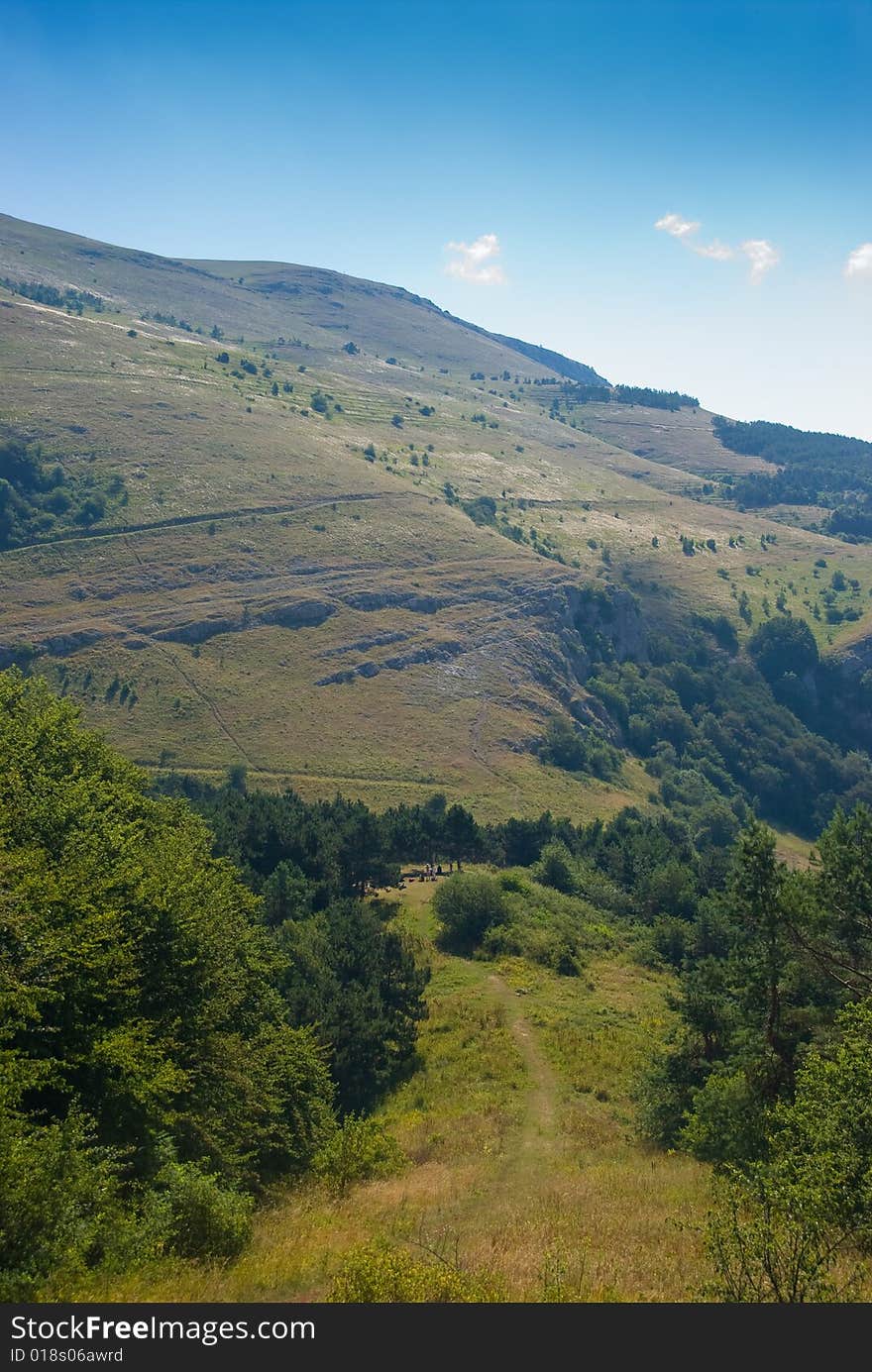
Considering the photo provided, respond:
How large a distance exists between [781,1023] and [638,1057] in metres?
12.8

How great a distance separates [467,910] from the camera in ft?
207

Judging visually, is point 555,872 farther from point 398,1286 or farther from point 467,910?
point 398,1286

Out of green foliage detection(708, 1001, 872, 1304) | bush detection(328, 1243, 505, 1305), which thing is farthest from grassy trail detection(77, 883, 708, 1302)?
green foliage detection(708, 1001, 872, 1304)

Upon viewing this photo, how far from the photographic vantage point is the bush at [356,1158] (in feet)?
88.6

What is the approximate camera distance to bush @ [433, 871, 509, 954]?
204ft

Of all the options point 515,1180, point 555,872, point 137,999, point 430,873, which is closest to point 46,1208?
point 137,999

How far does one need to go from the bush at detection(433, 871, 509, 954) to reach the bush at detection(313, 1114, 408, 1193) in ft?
105

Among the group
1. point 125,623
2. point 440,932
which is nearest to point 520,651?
point 125,623

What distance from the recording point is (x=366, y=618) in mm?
166875

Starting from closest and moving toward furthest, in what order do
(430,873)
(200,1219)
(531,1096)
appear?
(200,1219)
(531,1096)
(430,873)

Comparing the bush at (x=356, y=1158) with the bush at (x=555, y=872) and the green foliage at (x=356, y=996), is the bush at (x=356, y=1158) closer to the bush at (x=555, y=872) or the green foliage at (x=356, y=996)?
the green foliage at (x=356, y=996)

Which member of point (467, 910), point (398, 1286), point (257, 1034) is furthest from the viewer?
point (467, 910)

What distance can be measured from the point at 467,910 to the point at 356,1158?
35808 mm
